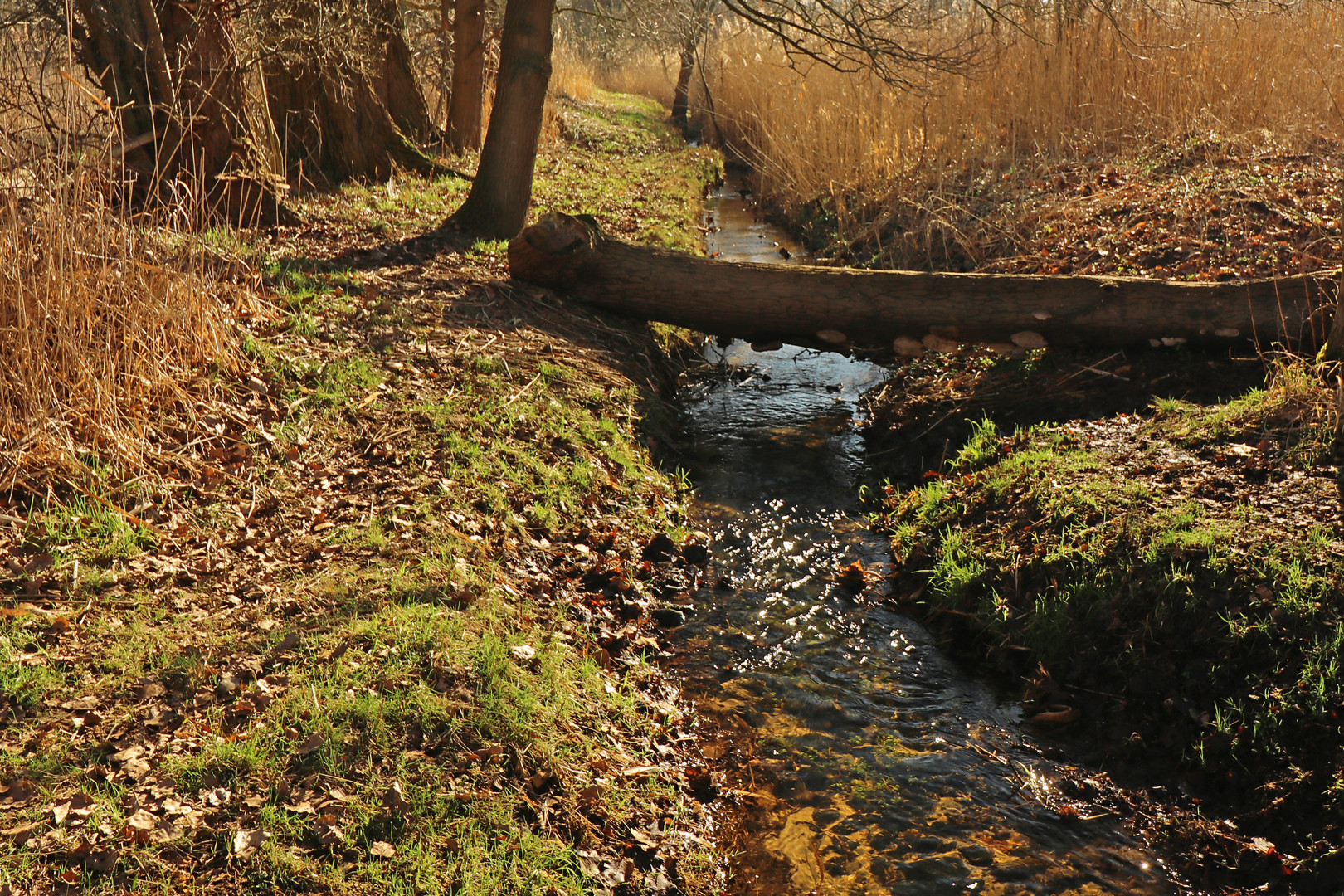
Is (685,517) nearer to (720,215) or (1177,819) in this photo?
(1177,819)

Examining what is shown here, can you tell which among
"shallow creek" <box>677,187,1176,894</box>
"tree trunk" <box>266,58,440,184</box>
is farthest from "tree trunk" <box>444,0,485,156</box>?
"shallow creek" <box>677,187,1176,894</box>

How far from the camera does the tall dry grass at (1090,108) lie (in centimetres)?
1002

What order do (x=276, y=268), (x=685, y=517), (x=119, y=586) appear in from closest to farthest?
(x=119, y=586)
(x=685, y=517)
(x=276, y=268)

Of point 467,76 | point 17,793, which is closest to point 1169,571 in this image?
point 17,793

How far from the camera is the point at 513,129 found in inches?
341

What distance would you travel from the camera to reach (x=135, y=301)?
→ 4.87m

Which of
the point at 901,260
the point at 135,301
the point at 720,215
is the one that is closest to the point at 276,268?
the point at 135,301

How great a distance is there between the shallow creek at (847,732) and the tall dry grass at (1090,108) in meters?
6.16

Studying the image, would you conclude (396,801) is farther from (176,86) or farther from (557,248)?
(176,86)

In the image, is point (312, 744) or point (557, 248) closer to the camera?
point (312, 744)

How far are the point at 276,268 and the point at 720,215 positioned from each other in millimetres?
9291

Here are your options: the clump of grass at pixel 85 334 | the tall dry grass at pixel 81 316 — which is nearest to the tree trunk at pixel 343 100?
the tall dry grass at pixel 81 316

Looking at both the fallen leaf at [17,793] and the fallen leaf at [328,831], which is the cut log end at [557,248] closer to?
the fallen leaf at [328,831]

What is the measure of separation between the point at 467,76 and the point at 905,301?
335 inches
